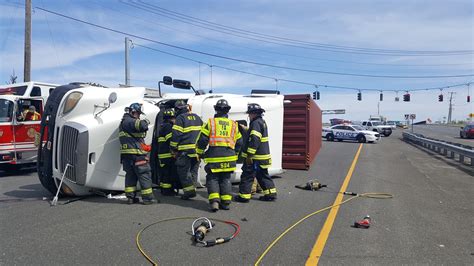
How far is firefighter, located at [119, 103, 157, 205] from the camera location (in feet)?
22.2

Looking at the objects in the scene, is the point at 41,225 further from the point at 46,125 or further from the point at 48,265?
the point at 46,125

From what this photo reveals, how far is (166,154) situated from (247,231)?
9.16 ft

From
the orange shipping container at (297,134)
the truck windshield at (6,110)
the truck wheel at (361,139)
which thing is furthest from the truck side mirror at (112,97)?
the truck wheel at (361,139)

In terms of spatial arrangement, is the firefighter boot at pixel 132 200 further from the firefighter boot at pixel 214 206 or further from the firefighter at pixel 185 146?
the firefighter boot at pixel 214 206

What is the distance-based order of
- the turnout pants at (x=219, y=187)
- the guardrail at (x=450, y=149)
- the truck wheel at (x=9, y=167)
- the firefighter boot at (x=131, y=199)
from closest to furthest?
the turnout pants at (x=219, y=187)
the firefighter boot at (x=131, y=199)
the truck wheel at (x=9, y=167)
the guardrail at (x=450, y=149)

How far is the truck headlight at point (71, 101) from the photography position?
712cm

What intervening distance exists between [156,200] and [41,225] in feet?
6.90

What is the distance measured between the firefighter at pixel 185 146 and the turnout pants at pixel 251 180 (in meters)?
0.93

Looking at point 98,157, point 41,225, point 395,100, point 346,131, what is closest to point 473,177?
point 98,157

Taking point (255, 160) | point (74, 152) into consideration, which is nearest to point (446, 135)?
point (255, 160)

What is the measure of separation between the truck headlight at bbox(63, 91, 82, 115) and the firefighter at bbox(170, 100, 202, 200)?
6.19ft

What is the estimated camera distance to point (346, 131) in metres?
32.7

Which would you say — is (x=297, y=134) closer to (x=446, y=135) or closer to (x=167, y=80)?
(x=167, y=80)

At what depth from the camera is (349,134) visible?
3250cm
